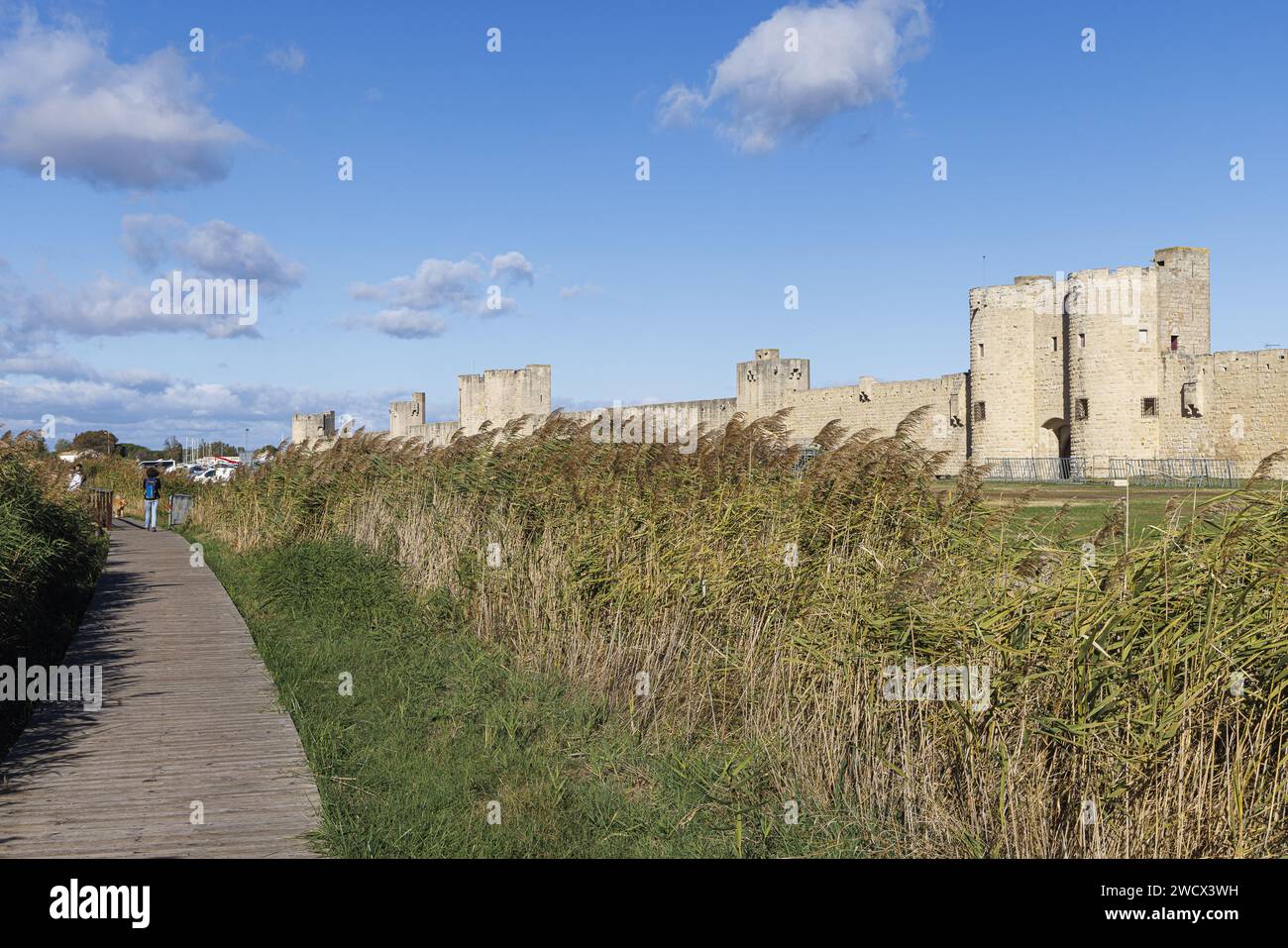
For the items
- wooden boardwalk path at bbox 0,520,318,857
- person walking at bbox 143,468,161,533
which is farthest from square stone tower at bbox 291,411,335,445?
wooden boardwalk path at bbox 0,520,318,857

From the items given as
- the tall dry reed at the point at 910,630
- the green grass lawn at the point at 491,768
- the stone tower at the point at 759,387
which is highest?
the stone tower at the point at 759,387

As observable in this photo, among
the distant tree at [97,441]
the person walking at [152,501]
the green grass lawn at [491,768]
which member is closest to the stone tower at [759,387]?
the person walking at [152,501]

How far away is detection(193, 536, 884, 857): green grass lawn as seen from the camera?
4883 mm

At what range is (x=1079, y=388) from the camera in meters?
40.5

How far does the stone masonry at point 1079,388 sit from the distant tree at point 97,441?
809cm

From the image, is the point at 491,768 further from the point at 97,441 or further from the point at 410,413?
the point at 97,441

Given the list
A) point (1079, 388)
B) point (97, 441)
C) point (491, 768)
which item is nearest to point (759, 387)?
point (491, 768)

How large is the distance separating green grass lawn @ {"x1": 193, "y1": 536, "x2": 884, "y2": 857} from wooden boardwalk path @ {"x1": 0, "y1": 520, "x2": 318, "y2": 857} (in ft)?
0.77

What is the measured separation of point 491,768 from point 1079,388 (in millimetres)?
39497

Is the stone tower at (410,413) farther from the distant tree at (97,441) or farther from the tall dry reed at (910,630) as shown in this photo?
the tall dry reed at (910,630)

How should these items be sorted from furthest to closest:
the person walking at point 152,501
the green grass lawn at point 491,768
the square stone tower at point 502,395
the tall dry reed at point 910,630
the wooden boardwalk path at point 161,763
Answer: the square stone tower at point 502,395
the person walking at point 152,501
the green grass lawn at point 491,768
the wooden boardwalk path at point 161,763
the tall dry reed at point 910,630

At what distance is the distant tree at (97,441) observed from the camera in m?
43.2

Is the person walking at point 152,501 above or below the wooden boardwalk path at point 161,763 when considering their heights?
above

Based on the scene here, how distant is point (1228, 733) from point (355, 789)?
4323 mm
